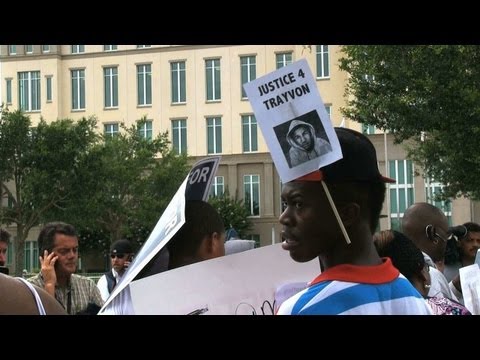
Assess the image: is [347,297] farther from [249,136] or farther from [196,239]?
[249,136]

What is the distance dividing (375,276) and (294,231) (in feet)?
0.77

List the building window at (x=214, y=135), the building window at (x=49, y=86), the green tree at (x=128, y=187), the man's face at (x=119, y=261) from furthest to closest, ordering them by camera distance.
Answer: the building window at (x=49, y=86) < the building window at (x=214, y=135) < the green tree at (x=128, y=187) < the man's face at (x=119, y=261)

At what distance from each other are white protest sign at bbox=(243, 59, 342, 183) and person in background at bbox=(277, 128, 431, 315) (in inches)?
2.3

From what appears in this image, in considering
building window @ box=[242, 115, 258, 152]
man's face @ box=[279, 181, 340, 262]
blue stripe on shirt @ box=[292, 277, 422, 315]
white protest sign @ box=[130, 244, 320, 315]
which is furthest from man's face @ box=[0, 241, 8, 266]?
building window @ box=[242, 115, 258, 152]

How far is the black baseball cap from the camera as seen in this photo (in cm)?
223

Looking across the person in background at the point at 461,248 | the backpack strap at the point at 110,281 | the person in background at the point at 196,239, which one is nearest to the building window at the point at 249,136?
the backpack strap at the point at 110,281

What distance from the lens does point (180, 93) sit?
62.9 metres

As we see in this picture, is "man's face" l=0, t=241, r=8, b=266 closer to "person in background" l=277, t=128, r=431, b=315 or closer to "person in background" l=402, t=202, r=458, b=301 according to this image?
Answer: "person in background" l=402, t=202, r=458, b=301

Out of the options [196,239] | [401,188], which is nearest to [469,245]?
[196,239]

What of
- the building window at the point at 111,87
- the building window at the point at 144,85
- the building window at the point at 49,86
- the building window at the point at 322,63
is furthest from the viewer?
the building window at the point at 49,86

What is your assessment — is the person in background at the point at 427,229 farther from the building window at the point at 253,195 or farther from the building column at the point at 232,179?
the building column at the point at 232,179

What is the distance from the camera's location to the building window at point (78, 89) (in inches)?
2525
